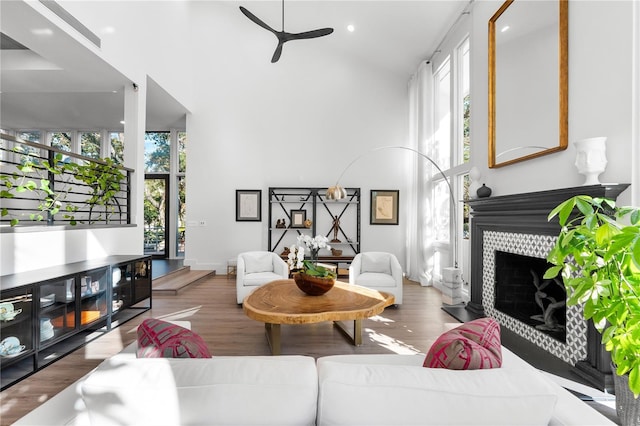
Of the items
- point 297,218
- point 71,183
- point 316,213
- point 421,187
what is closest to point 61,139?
point 71,183

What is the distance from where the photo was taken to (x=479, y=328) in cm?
142

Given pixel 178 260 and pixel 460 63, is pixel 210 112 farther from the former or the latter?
pixel 460 63

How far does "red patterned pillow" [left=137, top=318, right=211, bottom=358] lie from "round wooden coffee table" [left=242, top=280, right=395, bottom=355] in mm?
1267

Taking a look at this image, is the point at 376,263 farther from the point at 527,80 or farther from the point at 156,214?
the point at 156,214

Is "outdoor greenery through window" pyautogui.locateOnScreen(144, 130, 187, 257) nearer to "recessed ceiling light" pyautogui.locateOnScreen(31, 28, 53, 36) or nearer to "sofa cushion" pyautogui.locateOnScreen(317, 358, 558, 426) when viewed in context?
"recessed ceiling light" pyautogui.locateOnScreen(31, 28, 53, 36)

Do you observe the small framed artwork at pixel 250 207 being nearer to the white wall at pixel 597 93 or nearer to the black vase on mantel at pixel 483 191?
the black vase on mantel at pixel 483 191

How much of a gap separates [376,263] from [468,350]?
3.54m

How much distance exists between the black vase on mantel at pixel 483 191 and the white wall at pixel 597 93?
0.49 meters

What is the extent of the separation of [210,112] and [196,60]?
1.11m

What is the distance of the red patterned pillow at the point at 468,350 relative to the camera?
3.91 ft

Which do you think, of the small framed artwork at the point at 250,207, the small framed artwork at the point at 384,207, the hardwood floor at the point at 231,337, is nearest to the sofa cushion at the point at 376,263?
the hardwood floor at the point at 231,337

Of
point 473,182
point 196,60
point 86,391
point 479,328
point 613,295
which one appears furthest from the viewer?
point 196,60

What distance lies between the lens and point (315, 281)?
3.17m

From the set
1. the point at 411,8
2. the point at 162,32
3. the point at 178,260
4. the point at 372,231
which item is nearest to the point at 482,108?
the point at 411,8
